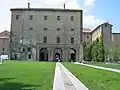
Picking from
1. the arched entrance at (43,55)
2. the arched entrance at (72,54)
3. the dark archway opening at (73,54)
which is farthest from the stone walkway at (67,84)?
the arched entrance at (43,55)

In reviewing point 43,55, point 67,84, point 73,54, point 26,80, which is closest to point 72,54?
point 73,54

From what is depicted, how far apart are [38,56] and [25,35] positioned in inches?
292

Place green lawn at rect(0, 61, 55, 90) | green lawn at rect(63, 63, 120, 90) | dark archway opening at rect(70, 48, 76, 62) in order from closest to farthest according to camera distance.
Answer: green lawn at rect(0, 61, 55, 90) < green lawn at rect(63, 63, 120, 90) < dark archway opening at rect(70, 48, 76, 62)

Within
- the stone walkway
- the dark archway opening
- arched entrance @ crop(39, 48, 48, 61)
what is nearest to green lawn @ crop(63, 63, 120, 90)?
the stone walkway

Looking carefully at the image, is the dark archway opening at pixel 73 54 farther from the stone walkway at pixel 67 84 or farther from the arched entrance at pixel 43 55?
the stone walkway at pixel 67 84

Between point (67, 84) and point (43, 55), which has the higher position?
point (43, 55)

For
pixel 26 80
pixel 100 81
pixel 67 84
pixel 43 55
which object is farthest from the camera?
pixel 43 55

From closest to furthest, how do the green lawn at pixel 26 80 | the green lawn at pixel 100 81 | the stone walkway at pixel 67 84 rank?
1. the stone walkway at pixel 67 84
2. the green lawn at pixel 26 80
3. the green lawn at pixel 100 81

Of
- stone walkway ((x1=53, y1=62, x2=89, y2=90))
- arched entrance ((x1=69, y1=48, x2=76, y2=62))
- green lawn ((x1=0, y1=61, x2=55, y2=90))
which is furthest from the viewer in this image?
arched entrance ((x1=69, y1=48, x2=76, y2=62))

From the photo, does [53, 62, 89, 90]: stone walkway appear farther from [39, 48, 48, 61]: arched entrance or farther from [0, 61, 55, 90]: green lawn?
[39, 48, 48, 61]: arched entrance

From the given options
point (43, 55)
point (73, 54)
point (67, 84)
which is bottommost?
point (67, 84)

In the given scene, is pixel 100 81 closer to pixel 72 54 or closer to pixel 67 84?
pixel 67 84

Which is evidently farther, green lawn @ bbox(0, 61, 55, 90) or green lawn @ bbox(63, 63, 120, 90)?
green lawn @ bbox(63, 63, 120, 90)

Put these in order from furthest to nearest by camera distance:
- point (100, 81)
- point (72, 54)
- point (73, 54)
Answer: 1. point (72, 54)
2. point (73, 54)
3. point (100, 81)
